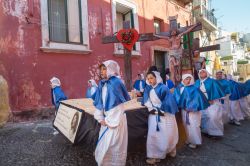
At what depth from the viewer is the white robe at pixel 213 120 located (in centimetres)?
533

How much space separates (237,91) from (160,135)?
4784 millimetres

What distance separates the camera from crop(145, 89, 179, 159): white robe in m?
3.84

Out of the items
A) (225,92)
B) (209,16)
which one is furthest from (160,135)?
(209,16)

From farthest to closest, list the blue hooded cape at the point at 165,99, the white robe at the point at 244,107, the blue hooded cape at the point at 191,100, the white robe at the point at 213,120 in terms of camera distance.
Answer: the white robe at the point at 244,107
the white robe at the point at 213,120
the blue hooded cape at the point at 191,100
the blue hooded cape at the point at 165,99

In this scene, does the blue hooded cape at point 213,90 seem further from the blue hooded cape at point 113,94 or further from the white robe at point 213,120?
the blue hooded cape at point 113,94

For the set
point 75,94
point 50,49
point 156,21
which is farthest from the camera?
point 156,21

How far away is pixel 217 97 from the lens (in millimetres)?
5398

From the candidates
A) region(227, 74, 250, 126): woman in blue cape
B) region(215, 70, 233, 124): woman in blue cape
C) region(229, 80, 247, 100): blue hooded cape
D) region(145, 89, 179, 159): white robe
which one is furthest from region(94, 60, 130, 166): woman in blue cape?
region(229, 80, 247, 100): blue hooded cape

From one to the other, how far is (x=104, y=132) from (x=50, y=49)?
5.19 m

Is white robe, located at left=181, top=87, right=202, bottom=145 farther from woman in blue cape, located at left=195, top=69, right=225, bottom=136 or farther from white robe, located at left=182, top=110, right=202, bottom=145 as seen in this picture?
woman in blue cape, located at left=195, top=69, right=225, bottom=136

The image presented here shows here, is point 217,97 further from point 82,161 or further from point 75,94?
point 75,94

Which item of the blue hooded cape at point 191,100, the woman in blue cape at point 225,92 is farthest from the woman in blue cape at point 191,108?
the woman in blue cape at point 225,92

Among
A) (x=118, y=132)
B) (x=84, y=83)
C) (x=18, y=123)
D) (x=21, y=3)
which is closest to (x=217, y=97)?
(x=118, y=132)

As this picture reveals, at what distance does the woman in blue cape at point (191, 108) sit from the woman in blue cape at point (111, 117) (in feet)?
6.00
